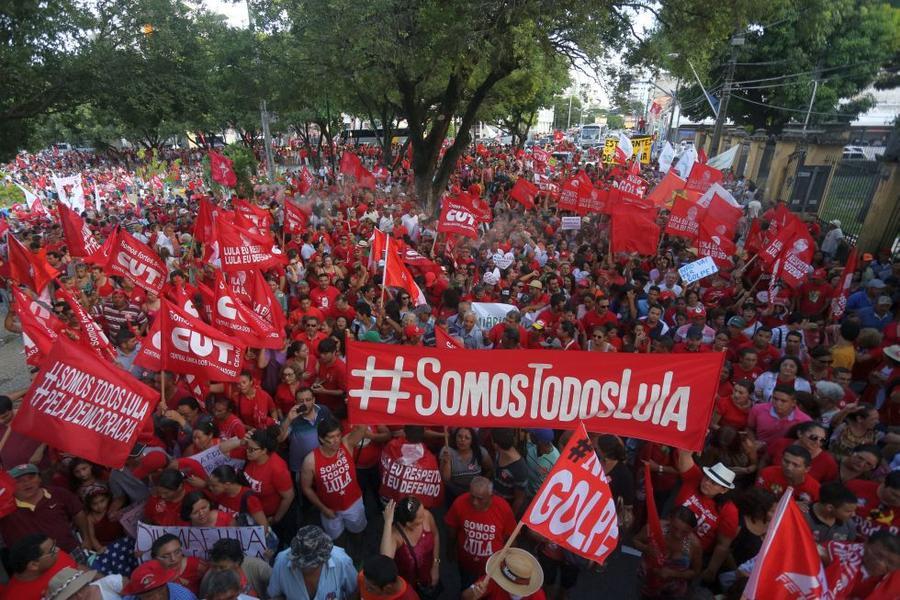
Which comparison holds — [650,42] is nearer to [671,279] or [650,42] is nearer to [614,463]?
[671,279]

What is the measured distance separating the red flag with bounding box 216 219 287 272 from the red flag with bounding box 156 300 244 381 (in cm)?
254

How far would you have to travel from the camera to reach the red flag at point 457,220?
1063cm

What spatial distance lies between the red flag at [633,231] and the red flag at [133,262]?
24.4ft

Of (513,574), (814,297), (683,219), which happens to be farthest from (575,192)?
(513,574)

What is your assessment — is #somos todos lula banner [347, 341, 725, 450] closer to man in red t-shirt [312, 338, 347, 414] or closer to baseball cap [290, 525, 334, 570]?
baseball cap [290, 525, 334, 570]

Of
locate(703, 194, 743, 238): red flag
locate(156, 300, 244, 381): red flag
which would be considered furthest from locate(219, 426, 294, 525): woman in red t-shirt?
locate(703, 194, 743, 238): red flag

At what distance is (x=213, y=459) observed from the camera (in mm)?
4352

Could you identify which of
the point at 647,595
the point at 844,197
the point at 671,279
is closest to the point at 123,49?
the point at 671,279

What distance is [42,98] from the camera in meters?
8.95

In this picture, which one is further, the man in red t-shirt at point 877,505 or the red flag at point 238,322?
the red flag at point 238,322

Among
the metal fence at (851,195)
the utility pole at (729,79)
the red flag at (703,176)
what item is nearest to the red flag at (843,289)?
the red flag at (703,176)

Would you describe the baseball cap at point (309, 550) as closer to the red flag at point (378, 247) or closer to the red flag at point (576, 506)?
the red flag at point (576, 506)

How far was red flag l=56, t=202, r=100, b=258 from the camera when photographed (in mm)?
8230

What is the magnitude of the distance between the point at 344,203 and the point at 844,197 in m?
15.1
